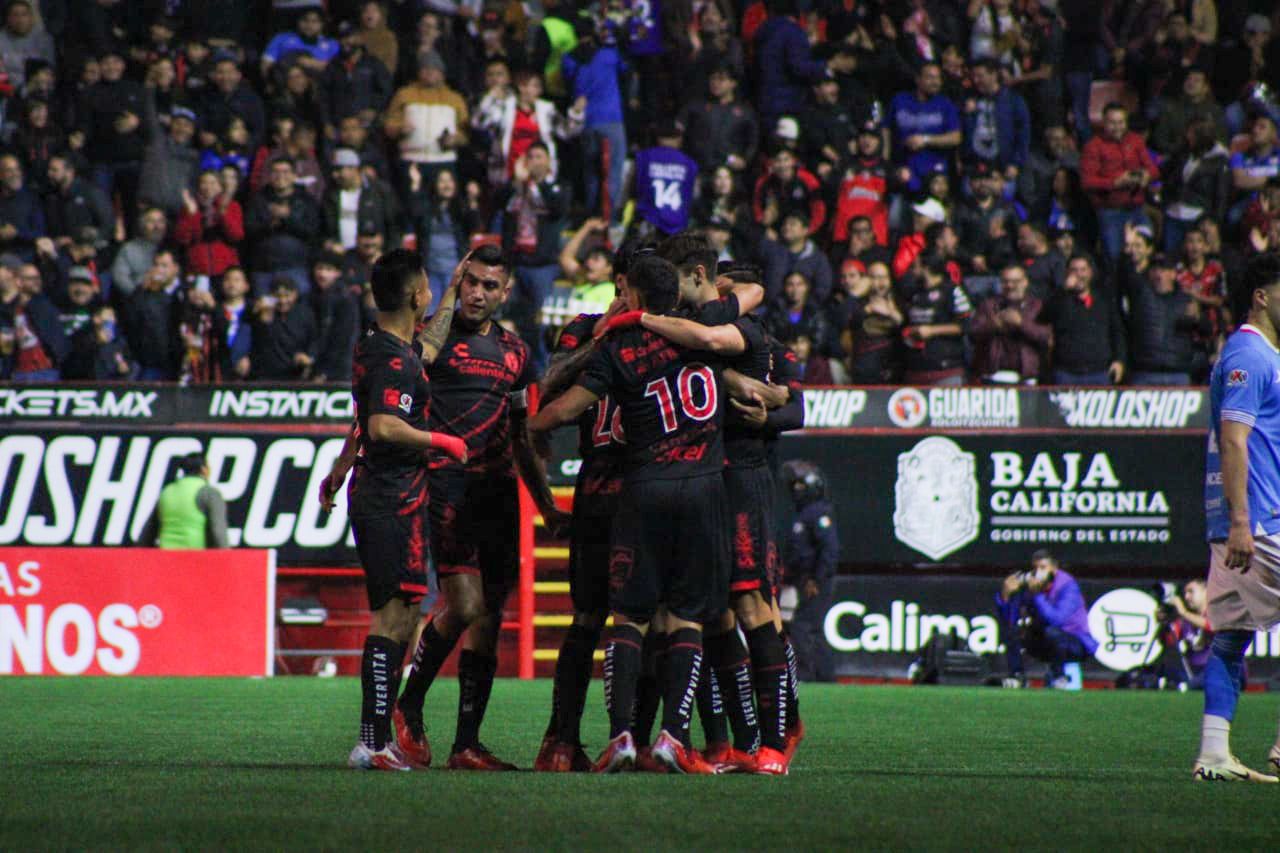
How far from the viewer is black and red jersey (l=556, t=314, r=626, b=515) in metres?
8.69

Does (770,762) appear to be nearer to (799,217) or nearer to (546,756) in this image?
(546,756)

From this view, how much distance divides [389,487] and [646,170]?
12.6 metres

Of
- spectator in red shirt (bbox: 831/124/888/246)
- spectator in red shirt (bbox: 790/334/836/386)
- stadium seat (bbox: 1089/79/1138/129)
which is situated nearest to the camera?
spectator in red shirt (bbox: 790/334/836/386)

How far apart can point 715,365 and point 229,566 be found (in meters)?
10.4

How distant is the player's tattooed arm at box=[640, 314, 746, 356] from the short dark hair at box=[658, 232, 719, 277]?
0.41 meters

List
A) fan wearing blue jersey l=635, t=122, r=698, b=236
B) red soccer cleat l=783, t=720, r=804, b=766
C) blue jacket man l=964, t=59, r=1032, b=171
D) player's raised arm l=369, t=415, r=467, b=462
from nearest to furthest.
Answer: player's raised arm l=369, t=415, r=467, b=462, red soccer cleat l=783, t=720, r=804, b=766, fan wearing blue jersey l=635, t=122, r=698, b=236, blue jacket man l=964, t=59, r=1032, b=171

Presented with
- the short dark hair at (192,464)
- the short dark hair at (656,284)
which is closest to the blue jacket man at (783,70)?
the short dark hair at (192,464)

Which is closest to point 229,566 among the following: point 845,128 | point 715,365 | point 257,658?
point 257,658

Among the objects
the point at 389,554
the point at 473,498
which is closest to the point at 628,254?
the point at 473,498

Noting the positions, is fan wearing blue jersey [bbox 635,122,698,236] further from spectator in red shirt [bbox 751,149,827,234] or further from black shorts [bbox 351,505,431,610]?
black shorts [bbox 351,505,431,610]

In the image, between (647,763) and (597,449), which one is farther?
(597,449)

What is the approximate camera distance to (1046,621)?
1805 centimetres

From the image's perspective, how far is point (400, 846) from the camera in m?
5.63

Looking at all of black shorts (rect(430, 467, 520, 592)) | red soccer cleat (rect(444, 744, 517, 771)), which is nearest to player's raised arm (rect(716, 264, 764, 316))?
black shorts (rect(430, 467, 520, 592))
